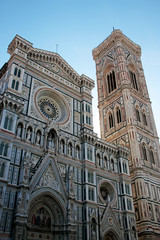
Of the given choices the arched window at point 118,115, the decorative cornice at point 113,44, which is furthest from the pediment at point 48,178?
the decorative cornice at point 113,44

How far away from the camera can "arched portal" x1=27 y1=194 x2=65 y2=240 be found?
1811 cm

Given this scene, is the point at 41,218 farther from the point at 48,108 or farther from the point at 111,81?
the point at 111,81

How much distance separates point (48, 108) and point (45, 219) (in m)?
10.4

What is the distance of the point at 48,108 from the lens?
977 inches

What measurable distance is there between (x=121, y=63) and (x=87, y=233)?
1100 inches

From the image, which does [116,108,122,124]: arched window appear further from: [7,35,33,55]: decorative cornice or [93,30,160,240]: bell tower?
[7,35,33,55]: decorative cornice

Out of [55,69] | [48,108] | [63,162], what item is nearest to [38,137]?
[63,162]

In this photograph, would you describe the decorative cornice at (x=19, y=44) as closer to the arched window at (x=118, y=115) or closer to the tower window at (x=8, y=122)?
the tower window at (x=8, y=122)

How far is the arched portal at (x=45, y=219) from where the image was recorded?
18.1 meters

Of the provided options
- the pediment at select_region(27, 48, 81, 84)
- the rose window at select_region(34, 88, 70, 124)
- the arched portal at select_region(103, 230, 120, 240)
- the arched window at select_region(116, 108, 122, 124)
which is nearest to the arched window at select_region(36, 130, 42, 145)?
the rose window at select_region(34, 88, 70, 124)

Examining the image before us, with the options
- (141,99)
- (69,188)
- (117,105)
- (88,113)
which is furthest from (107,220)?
(141,99)

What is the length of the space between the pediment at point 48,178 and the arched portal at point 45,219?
30.8 inches

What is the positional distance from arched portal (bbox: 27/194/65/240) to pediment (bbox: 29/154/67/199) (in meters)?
0.78

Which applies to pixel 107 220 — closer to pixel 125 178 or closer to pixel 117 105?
pixel 125 178
